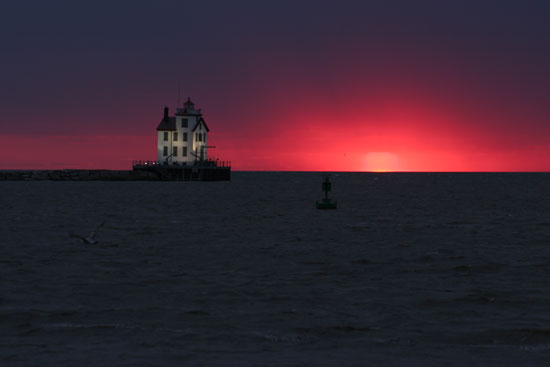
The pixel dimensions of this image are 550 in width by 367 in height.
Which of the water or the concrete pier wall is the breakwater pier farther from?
the water

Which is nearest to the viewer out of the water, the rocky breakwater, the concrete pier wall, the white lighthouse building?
the water

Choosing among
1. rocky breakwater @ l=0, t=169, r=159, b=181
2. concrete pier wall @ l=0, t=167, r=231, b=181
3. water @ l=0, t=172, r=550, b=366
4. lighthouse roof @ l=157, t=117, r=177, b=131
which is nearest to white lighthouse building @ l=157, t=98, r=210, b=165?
lighthouse roof @ l=157, t=117, r=177, b=131

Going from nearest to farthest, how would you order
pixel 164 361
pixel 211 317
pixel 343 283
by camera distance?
pixel 164 361
pixel 211 317
pixel 343 283

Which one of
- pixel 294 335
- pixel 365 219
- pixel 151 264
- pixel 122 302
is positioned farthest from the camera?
pixel 365 219

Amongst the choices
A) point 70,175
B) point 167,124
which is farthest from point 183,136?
point 70,175

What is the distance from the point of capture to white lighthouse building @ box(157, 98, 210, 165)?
13188cm

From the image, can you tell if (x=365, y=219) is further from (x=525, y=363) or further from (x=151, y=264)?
(x=525, y=363)

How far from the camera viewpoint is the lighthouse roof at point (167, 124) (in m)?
132

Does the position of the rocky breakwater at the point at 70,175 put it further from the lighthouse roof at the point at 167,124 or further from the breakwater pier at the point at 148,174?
the lighthouse roof at the point at 167,124

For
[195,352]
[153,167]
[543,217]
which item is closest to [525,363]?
[195,352]

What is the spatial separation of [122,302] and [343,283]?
6.90 meters

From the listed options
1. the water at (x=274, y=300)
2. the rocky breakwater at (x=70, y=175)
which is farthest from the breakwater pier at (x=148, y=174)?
the water at (x=274, y=300)

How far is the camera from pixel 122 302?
1642 centimetres

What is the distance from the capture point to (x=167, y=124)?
133 m
